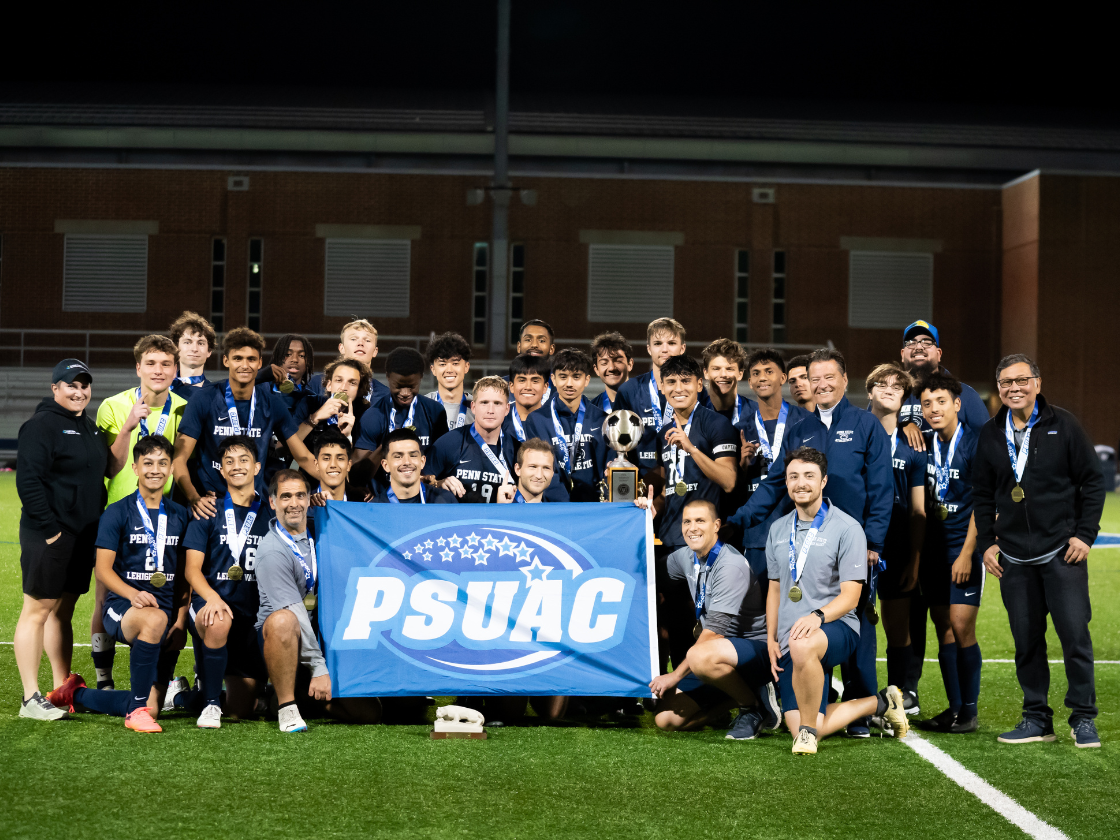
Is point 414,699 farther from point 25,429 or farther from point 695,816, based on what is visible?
point 25,429

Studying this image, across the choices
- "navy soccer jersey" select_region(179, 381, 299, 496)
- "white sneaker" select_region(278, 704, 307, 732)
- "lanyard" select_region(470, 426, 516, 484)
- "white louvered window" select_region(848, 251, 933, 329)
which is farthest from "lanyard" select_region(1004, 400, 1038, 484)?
"white louvered window" select_region(848, 251, 933, 329)

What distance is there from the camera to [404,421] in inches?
282

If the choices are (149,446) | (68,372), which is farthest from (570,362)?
(68,372)

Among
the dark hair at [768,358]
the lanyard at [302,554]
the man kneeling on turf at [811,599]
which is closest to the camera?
the man kneeling on turf at [811,599]

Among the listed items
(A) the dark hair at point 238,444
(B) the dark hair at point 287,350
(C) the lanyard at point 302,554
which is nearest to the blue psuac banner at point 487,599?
(C) the lanyard at point 302,554

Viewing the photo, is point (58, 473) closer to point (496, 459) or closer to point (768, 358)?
point (496, 459)

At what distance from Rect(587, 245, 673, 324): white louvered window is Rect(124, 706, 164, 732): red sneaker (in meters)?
22.8

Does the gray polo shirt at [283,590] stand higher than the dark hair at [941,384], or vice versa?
the dark hair at [941,384]

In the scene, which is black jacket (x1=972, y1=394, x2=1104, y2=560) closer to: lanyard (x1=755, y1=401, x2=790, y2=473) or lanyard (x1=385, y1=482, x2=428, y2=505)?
lanyard (x1=755, y1=401, x2=790, y2=473)

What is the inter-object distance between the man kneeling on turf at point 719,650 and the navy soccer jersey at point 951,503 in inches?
48.8

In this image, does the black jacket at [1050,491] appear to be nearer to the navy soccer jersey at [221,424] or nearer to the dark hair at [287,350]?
the navy soccer jersey at [221,424]

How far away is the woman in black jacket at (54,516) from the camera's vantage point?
19.7 feet

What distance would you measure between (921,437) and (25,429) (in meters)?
5.06

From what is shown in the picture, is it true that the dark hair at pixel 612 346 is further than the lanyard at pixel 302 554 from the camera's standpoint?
Yes
